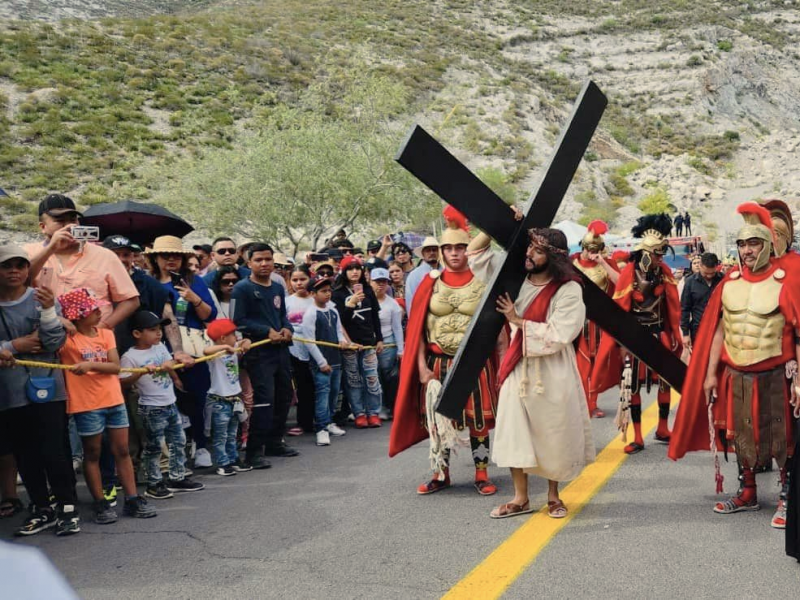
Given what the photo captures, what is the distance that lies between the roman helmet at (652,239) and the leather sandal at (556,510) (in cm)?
355

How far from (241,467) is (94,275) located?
2228 millimetres

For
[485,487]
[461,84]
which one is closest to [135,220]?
[485,487]

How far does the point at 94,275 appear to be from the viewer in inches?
263

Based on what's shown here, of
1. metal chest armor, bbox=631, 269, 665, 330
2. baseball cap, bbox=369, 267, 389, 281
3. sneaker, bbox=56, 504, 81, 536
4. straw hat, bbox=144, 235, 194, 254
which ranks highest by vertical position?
straw hat, bbox=144, 235, 194, 254

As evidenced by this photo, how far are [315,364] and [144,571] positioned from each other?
15.4 feet

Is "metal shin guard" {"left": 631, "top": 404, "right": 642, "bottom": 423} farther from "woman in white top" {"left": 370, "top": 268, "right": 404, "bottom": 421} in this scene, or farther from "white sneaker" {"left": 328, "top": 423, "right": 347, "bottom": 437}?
"woman in white top" {"left": 370, "top": 268, "right": 404, "bottom": 421}

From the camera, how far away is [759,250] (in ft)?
18.7

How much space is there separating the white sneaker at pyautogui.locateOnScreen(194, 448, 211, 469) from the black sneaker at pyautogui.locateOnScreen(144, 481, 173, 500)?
1.07 meters

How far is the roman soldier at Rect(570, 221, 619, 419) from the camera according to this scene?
29.8 ft

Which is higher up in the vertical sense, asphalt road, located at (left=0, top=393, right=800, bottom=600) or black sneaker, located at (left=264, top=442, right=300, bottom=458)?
asphalt road, located at (left=0, top=393, right=800, bottom=600)

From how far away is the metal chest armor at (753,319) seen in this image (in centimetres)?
565

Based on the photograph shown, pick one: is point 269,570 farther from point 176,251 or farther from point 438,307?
point 176,251

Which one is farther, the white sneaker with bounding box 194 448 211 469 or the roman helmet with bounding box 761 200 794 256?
the white sneaker with bounding box 194 448 211 469

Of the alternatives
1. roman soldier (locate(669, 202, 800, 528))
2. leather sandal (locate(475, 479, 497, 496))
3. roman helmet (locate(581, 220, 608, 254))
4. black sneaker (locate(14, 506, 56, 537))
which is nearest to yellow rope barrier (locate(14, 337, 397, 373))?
black sneaker (locate(14, 506, 56, 537))
